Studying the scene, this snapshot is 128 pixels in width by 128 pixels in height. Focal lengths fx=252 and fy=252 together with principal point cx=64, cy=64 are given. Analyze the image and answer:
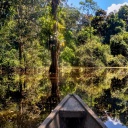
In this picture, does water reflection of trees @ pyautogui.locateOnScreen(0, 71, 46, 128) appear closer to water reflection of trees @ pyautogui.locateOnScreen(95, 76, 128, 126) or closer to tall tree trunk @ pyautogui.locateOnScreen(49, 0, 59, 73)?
water reflection of trees @ pyautogui.locateOnScreen(95, 76, 128, 126)

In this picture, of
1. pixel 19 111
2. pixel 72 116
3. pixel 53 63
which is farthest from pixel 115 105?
pixel 53 63

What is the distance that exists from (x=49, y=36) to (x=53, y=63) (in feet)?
10.4

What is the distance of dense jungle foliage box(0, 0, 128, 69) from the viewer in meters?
18.8

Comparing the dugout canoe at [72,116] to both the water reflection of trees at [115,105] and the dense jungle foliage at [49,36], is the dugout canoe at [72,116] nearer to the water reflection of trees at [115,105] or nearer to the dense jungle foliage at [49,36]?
the water reflection of trees at [115,105]

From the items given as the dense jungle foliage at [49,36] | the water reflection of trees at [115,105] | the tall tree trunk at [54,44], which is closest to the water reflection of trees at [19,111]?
the water reflection of trees at [115,105]

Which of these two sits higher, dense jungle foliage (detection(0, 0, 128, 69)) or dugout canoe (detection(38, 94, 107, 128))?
dense jungle foliage (detection(0, 0, 128, 69))

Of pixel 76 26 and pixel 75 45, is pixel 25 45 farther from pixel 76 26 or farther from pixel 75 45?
pixel 76 26

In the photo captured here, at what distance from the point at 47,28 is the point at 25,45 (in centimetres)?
448

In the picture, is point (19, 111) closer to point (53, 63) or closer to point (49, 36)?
point (53, 63)

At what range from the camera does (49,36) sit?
2053 cm

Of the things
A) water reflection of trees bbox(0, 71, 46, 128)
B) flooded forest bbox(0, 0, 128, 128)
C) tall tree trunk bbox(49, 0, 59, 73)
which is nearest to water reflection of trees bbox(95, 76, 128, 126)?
flooded forest bbox(0, 0, 128, 128)

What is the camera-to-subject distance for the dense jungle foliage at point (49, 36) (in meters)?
18.8

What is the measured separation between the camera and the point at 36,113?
25.1 ft

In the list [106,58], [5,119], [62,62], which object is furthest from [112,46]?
[5,119]
